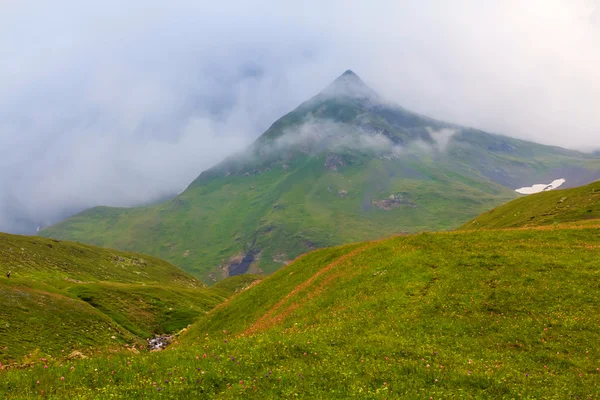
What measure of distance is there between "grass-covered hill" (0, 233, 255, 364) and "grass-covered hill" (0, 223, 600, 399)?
1347 cm

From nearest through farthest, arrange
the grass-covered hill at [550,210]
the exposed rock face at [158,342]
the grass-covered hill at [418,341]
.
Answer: the grass-covered hill at [418,341], the grass-covered hill at [550,210], the exposed rock face at [158,342]

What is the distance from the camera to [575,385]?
60.3 ft

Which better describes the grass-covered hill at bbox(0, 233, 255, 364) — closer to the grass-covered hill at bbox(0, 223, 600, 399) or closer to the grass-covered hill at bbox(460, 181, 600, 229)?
the grass-covered hill at bbox(0, 223, 600, 399)

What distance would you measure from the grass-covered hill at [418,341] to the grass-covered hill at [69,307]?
44.2 feet

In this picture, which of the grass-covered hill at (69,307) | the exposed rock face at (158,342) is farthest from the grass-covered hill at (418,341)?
the exposed rock face at (158,342)

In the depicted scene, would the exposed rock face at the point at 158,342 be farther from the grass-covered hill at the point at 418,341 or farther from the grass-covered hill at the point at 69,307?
the grass-covered hill at the point at 418,341

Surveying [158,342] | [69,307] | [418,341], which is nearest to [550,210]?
[418,341]

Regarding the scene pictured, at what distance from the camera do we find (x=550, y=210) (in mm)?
75562

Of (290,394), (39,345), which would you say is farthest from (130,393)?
(39,345)

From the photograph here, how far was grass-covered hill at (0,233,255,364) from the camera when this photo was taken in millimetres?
55531

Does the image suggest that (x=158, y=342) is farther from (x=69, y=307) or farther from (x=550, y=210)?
(x=550, y=210)

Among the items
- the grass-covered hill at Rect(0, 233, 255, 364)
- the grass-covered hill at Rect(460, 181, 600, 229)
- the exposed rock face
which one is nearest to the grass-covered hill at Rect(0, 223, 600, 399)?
the grass-covered hill at Rect(0, 233, 255, 364)

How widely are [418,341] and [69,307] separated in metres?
69.4

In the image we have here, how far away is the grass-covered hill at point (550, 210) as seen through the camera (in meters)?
67.2
